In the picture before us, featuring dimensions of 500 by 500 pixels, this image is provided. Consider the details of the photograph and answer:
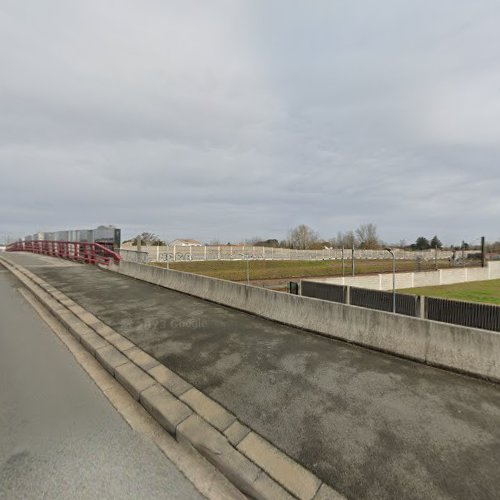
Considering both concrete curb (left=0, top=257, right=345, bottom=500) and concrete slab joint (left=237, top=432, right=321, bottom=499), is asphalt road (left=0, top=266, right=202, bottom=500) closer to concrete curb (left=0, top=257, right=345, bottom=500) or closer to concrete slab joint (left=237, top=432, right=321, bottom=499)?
concrete curb (left=0, top=257, right=345, bottom=500)

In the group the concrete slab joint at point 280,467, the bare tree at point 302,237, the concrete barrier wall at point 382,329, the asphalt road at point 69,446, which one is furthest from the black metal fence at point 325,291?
the bare tree at point 302,237

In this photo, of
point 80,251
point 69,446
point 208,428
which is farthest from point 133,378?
point 80,251

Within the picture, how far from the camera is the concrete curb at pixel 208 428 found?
2.41 metres

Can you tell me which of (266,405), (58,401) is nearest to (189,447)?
(266,405)

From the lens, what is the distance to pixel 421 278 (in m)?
31.9

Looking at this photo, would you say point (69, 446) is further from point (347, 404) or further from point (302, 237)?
point (302, 237)

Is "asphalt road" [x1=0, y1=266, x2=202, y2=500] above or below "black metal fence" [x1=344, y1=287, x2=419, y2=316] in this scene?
above

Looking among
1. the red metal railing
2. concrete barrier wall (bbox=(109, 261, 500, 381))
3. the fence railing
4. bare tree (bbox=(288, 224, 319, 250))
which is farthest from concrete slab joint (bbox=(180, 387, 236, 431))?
bare tree (bbox=(288, 224, 319, 250))

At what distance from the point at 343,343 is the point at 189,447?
355cm

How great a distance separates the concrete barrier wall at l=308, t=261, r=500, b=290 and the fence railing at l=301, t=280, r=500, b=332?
8186 mm

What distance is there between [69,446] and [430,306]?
12007 mm

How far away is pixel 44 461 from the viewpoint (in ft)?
8.50

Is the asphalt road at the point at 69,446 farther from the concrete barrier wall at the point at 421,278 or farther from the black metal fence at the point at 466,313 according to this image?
the concrete barrier wall at the point at 421,278

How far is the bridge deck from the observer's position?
2.48 metres
